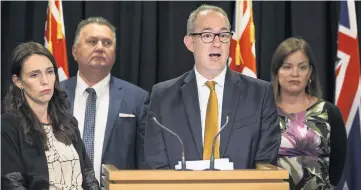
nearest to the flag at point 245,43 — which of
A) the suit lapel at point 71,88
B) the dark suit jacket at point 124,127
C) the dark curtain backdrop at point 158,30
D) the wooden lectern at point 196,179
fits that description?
the dark curtain backdrop at point 158,30

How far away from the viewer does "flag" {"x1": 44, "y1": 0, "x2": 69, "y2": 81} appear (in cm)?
462

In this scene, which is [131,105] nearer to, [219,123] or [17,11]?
[219,123]

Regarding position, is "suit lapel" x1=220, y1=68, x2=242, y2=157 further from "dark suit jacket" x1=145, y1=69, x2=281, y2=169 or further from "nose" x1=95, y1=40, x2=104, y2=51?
"nose" x1=95, y1=40, x2=104, y2=51

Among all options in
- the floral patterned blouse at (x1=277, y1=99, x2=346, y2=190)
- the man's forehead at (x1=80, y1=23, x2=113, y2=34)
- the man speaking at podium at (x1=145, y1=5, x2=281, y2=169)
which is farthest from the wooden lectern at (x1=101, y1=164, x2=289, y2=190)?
the man's forehead at (x1=80, y1=23, x2=113, y2=34)

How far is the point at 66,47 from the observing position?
5109 millimetres

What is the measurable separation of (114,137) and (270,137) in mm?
1326

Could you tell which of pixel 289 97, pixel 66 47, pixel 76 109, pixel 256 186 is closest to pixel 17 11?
pixel 66 47

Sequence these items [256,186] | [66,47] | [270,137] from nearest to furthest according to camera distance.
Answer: [256,186]
[270,137]
[66,47]

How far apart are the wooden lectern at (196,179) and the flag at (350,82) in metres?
2.41

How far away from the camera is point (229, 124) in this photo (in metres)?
2.93

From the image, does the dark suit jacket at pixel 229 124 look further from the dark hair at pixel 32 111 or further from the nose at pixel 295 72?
the nose at pixel 295 72

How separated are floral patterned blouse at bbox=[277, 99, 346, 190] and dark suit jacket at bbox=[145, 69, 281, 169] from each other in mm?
940

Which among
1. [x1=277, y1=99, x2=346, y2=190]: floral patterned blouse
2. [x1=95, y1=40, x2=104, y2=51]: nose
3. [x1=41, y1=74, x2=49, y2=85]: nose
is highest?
[x1=95, y1=40, x2=104, y2=51]: nose

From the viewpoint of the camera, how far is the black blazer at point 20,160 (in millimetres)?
2779
